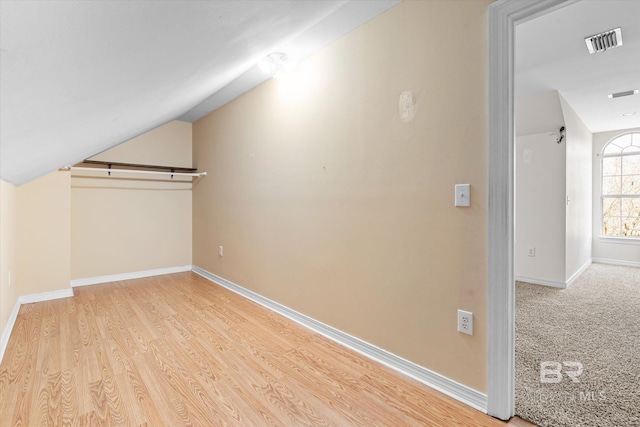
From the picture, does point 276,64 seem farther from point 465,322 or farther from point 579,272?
point 579,272

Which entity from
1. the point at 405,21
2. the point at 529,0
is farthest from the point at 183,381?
the point at 529,0

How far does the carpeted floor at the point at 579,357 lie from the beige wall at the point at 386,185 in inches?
16.7

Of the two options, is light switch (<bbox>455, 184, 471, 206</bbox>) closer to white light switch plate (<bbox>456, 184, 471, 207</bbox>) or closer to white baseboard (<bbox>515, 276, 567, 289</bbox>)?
white light switch plate (<bbox>456, 184, 471, 207</bbox>)

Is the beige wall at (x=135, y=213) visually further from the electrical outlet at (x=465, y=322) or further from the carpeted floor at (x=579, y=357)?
the carpeted floor at (x=579, y=357)

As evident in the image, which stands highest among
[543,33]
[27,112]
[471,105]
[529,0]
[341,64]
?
[543,33]

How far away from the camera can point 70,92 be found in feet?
3.23

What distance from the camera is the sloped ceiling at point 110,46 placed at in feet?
1.97

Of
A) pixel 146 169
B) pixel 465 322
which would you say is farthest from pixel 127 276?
pixel 465 322

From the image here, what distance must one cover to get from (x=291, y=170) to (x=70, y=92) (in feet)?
5.85

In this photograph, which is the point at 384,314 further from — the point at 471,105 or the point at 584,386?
the point at 471,105

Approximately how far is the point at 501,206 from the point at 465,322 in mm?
607

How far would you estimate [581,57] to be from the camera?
259cm

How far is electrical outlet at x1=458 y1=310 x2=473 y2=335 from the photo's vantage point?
1.54m

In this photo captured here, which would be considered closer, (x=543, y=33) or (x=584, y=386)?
(x=584, y=386)
